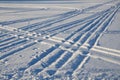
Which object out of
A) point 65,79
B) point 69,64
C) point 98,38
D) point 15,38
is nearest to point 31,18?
point 15,38

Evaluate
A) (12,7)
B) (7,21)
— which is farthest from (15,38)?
(12,7)

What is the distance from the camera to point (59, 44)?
1148 centimetres

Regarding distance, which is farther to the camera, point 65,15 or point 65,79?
point 65,15

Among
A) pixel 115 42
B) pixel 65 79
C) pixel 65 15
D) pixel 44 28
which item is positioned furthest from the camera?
pixel 65 15

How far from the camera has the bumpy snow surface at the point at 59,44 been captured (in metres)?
8.62

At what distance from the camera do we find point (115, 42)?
466 inches

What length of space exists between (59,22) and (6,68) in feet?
22.8

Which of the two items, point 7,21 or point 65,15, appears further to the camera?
point 65,15

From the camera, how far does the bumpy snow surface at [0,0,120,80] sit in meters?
8.62

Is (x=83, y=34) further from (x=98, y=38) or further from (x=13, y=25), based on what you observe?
(x=13, y=25)

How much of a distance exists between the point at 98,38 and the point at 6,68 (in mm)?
5345

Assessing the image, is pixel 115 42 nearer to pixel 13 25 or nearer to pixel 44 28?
pixel 44 28

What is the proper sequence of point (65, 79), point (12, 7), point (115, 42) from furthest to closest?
point (12, 7)
point (115, 42)
point (65, 79)

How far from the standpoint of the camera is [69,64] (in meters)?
9.26
